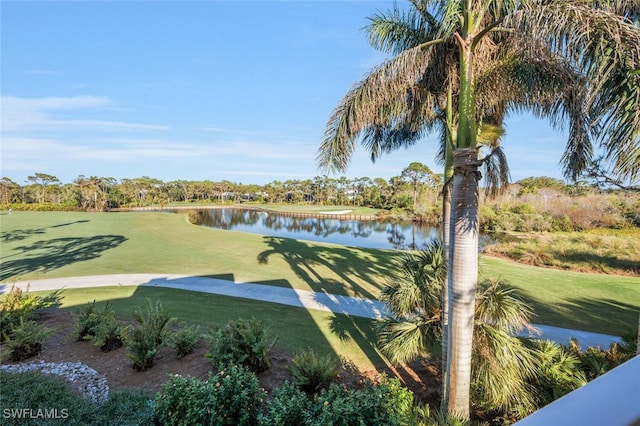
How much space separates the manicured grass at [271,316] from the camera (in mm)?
5527

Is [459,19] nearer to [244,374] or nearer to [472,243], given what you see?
[472,243]

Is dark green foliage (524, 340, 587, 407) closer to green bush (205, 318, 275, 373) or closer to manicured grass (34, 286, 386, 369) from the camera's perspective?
manicured grass (34, 286, 386, 369)

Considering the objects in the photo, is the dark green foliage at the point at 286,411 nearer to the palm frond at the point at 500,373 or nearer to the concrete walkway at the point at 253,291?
the palm frond at the point at 500,373

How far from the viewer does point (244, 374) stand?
11.3 ft

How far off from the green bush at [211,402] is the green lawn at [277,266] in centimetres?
507

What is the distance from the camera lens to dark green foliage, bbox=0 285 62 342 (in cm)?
528

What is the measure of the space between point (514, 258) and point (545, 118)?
1290 centimetres

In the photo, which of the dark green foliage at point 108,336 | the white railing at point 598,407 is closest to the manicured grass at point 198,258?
the dark green foliage at point 108,336

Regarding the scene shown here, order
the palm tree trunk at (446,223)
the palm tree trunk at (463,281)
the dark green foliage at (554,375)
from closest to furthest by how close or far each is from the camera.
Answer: the palm tree trunk at (463,281), the dark green foliage at (554,375), the palm tree trunk at (446,223)

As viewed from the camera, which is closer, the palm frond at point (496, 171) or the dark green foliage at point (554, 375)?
the dark green foliage at point (554, 375)

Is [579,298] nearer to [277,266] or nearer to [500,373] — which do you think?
[500,373]

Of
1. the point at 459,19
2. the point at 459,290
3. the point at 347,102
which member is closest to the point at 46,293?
the point at 347,102

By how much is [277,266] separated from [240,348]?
7.15 metres

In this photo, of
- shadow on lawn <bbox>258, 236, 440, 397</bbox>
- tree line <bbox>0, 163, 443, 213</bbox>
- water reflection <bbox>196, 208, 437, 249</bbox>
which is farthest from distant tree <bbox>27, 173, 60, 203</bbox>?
shadow on lawn <bbox>258, 236, 440, 397</bbox>
